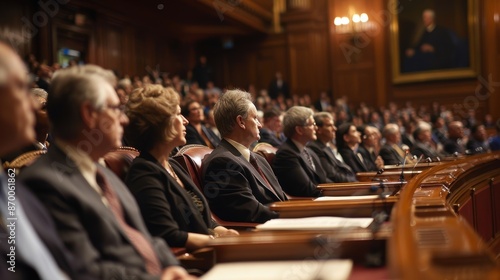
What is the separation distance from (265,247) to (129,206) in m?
0.40

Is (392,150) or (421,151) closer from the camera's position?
(392,150)

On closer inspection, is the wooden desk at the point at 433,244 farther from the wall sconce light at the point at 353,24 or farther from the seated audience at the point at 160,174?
the wall sconce light at the point at 353,24

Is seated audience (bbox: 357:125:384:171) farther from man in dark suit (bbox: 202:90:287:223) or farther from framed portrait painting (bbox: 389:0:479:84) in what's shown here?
framed portrait painting (bbox: 389:0:479:84)

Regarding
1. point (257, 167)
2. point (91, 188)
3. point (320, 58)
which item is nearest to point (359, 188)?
point (257, 167)

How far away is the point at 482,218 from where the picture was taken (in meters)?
4.08

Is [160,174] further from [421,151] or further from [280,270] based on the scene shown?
[421,151]

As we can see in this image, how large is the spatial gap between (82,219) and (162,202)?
2.40ft

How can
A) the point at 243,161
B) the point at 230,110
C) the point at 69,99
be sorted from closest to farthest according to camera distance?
the point at 69,99 → the point at 243,161 → the point at 230,110

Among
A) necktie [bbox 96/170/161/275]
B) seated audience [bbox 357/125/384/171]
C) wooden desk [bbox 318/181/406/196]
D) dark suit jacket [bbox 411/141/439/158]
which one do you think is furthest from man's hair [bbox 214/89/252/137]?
dark suit jacket [bbox 411/141/439/158]

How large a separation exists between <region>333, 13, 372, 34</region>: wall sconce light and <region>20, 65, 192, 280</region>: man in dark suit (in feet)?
38.7

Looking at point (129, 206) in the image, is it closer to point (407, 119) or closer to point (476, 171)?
point (476, 171)

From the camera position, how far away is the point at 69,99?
1.52 metres

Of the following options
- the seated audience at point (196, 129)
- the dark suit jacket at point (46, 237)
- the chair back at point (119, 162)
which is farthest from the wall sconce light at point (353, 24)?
the dark suit jacket at point (46, 237)

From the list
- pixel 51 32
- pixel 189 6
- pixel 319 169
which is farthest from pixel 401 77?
pixel 319 169
